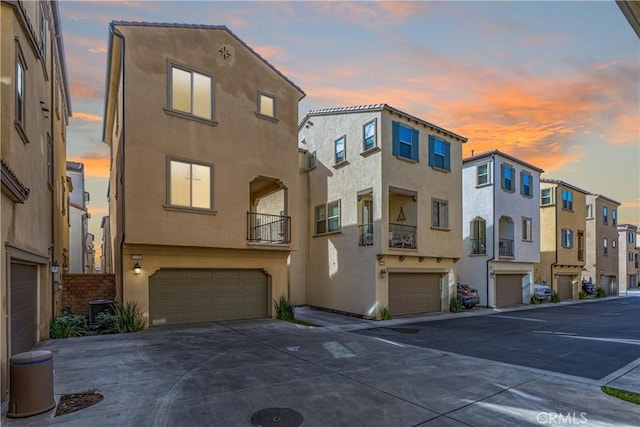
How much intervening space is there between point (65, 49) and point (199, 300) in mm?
11968

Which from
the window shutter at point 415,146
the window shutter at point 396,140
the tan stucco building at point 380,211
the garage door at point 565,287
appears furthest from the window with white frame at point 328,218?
the garage door at point 565,287

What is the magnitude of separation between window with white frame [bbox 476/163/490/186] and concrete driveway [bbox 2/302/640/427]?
16357mm

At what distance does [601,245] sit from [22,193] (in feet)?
150

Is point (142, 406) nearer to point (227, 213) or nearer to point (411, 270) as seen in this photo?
point (227, 213)

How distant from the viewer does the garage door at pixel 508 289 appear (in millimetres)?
23109

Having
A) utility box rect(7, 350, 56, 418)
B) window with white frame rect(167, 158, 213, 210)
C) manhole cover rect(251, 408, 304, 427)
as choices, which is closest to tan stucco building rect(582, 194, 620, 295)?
window with white frame rect(167, 158, 213, 210)

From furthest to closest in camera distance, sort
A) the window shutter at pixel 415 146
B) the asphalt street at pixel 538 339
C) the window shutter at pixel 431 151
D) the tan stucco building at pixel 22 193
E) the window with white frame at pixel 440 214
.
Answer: the window with white frame at pixel 440 214 < the window shutter at pixel 431 151 < the window shutter at pixel 415 146 < the asphalt street at pixel 538 339 < the tan stucco building at pixel 22 193

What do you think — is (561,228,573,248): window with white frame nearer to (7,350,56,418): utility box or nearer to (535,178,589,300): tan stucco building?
(535,178,589,300): tan stucco building

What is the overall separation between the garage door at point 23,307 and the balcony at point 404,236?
1324 centimetres

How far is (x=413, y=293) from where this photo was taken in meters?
18.2

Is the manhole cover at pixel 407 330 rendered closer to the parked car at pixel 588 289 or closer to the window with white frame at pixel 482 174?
the window with white frame at pixel 482 174

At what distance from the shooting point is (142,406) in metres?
5.61

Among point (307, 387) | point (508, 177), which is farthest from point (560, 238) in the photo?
point (307, 387)

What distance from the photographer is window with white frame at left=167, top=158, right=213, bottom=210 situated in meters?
12.3
